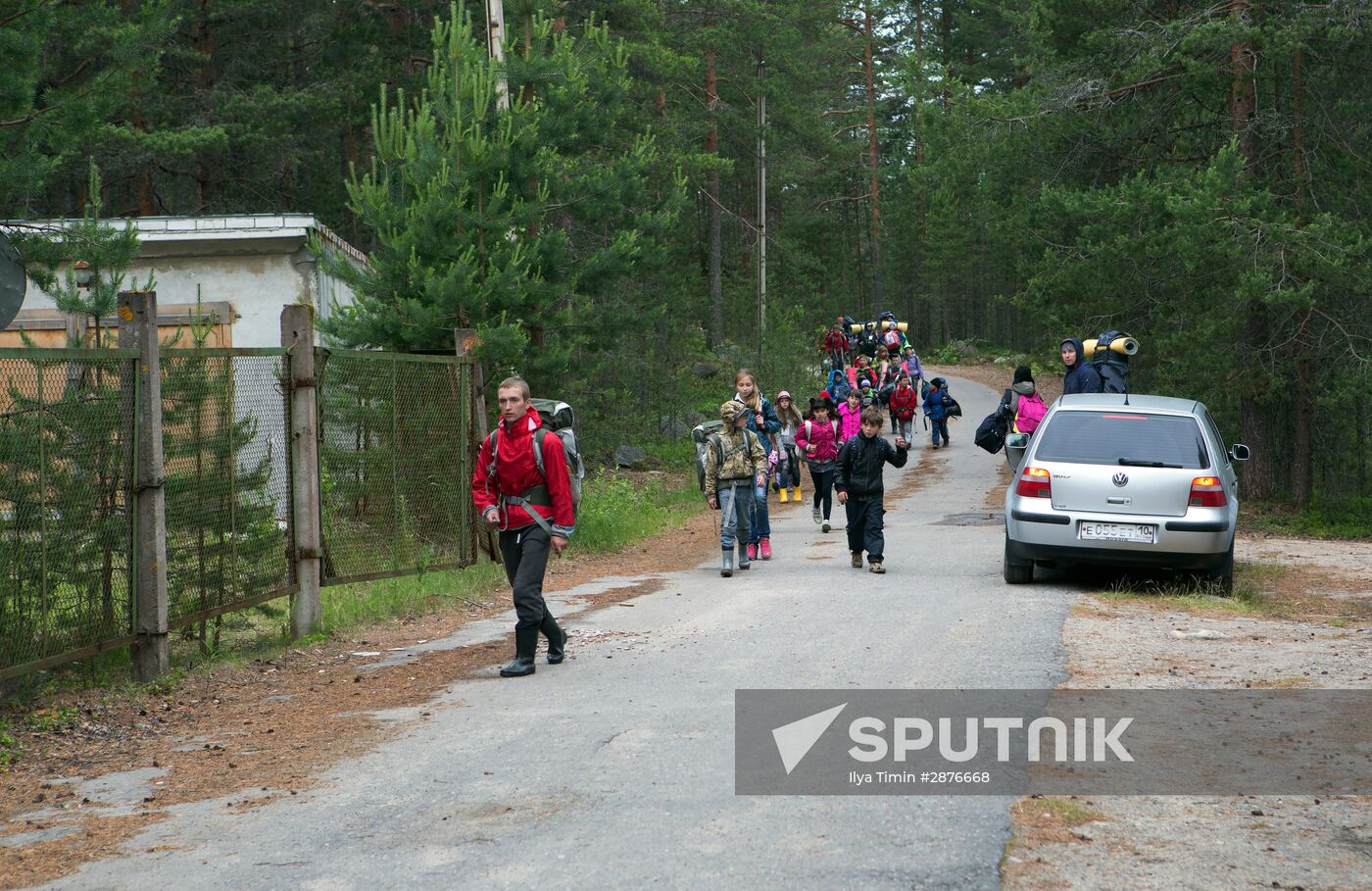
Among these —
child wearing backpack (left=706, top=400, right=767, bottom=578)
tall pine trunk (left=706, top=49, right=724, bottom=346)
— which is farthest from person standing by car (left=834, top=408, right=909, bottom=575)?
tall pine trunk (left=706, top=49, right=724, bottom=346)

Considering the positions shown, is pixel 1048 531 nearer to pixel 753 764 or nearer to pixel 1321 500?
pixel 753 764

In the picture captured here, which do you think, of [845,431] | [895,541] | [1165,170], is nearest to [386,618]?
[895,541]

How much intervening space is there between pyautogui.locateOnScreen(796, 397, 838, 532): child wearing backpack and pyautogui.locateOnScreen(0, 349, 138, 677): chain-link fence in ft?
38.0

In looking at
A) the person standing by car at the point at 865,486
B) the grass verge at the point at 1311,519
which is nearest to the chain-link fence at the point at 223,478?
the person standing by car at the point at 865,486

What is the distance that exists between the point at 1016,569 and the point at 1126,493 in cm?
135

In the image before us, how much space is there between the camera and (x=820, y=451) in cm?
1886

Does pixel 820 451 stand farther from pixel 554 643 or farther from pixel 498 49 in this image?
pixel 554 643

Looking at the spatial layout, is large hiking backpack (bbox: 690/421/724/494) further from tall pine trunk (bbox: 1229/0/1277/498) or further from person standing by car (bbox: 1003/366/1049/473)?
tall pine trunk (bbox: 1229/0/1277/498)

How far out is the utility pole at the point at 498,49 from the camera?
17516 millimetres

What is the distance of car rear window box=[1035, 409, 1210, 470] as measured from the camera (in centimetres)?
1181

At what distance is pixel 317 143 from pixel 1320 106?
2686cm

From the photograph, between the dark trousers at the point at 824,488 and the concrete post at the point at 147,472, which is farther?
the dark trousers at the point at 824,488

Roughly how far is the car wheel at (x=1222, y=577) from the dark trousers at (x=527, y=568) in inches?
254

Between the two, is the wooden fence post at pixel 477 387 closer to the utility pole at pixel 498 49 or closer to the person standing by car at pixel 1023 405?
the utility pole at pixel 498 49
